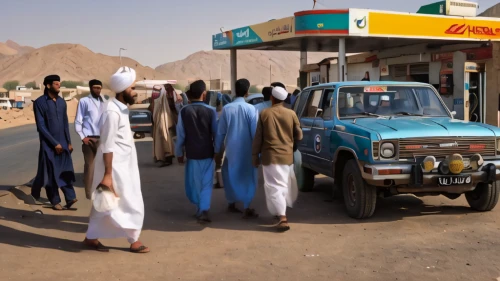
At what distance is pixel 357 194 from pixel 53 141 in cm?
406

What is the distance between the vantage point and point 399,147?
7004mm

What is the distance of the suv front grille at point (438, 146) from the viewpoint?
276 inches

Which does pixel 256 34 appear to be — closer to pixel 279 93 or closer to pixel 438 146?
pixel 279 93

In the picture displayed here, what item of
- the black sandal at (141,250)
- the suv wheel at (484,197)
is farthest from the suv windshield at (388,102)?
the black sandal at (141,250)

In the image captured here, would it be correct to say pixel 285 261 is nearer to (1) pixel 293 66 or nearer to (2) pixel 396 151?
(2) pixel 396 151

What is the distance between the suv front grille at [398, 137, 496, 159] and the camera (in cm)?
702

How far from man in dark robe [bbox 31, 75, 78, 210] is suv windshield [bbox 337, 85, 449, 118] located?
3.86 meters

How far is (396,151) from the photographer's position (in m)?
7.02

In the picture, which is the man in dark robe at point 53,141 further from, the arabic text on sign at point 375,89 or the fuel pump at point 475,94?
the fuel pump at point 475,94

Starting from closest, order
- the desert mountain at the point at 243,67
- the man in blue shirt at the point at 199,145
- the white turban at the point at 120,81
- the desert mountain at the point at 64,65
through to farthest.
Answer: the white turban at the point at 120,81
the man in blue shirt at the point at 199,145
the desert mountain at the point at 64,65
the desert mountain at the point at 243,67

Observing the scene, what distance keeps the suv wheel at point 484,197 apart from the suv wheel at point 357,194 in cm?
152

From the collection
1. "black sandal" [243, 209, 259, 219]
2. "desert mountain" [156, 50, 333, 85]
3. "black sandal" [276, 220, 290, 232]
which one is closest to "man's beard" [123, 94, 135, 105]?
"black sandal" [276, 220, 290, 232]

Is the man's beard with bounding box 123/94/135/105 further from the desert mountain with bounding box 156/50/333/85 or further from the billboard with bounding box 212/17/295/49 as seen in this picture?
the desert mountain with bounding box 156/50/333/85

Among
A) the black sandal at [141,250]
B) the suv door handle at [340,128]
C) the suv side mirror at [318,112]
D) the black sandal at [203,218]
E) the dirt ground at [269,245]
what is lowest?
the dirt ground at [269,245]
